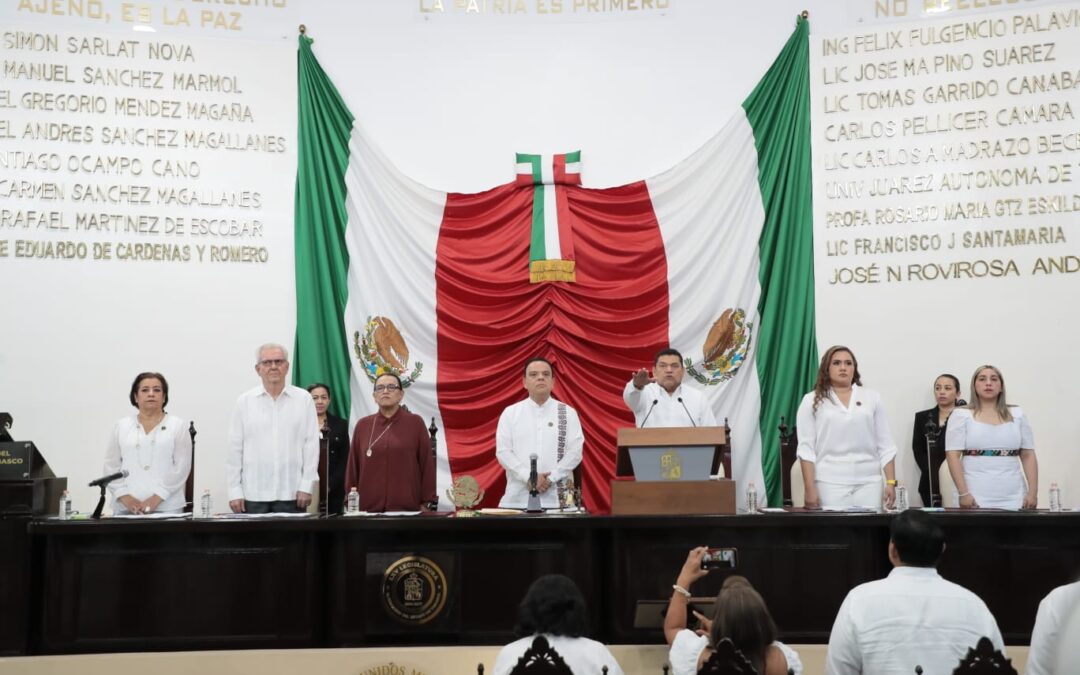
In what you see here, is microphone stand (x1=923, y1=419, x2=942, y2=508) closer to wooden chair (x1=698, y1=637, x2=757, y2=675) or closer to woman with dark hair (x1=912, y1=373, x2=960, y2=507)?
woman with dark hair (x1=912, y1=373, x2=960, y2=507)

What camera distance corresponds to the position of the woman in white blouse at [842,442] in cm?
580

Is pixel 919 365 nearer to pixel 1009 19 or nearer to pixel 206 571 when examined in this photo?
pixel 1009 19

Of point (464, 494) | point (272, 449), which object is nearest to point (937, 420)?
point (464, 494)

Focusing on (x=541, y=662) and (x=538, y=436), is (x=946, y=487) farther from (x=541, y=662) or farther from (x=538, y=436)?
(x=541, y=662)

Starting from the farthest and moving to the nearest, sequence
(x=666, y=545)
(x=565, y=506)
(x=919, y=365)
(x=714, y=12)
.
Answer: (x=714, y=12)
(x=919, y=365)
(x=565, y=506)
(x=666, y=545)

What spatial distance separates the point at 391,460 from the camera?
20.1 feet

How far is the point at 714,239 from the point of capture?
296 inches

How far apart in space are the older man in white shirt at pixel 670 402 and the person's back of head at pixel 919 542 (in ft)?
9.94

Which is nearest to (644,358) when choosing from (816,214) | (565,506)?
(816,214)

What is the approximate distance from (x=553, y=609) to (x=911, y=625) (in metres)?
1.08

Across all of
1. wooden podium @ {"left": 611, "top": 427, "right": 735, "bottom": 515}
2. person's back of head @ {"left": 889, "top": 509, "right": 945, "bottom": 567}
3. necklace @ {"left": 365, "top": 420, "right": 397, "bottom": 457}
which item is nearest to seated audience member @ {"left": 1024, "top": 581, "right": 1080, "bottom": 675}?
person's back of head @ {"left": 889, "top": 509, "right": 945, "bottom": 567}

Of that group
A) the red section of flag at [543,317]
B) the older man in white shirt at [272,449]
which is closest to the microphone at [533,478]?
the older man in white shirt at [272,449]

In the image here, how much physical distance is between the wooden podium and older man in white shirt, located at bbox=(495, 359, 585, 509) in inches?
44.5

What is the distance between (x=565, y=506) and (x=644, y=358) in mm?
2051
